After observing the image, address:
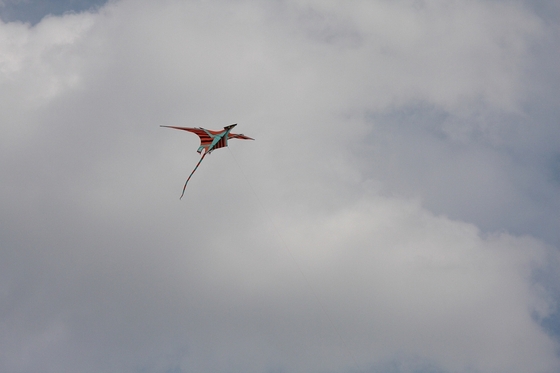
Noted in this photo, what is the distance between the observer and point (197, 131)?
93562mm

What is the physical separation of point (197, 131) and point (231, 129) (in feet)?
17.5

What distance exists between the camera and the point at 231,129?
9406 centimetres
